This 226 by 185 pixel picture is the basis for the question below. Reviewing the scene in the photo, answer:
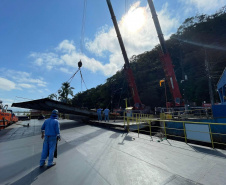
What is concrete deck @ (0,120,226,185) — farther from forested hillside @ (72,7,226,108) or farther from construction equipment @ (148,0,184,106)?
forested hillside @ (72,7,226,108)

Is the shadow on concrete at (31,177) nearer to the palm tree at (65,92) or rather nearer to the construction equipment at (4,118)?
the construction equipment at (4,118)

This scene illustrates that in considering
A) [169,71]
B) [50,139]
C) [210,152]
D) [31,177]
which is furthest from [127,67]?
[31,177]

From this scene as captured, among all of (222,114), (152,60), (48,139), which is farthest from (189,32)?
(48,139)

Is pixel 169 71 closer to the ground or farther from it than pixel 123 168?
farther from it

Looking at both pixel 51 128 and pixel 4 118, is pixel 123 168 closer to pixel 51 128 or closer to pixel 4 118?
pixel 51 128

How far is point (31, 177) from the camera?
3178 mm

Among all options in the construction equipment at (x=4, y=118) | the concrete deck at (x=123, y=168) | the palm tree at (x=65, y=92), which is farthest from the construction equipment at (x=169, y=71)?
the palm tree at (x=65, y=92)

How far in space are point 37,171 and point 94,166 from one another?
1642 millimetres

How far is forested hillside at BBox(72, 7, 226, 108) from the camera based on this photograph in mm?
35000

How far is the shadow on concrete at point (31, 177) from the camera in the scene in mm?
2957

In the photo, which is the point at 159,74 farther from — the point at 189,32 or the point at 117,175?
the point at 117,175

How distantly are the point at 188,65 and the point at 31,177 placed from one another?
167 ft

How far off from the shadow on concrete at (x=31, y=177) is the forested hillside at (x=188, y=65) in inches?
1193

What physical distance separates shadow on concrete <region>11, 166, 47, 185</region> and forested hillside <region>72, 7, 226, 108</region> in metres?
30.3
